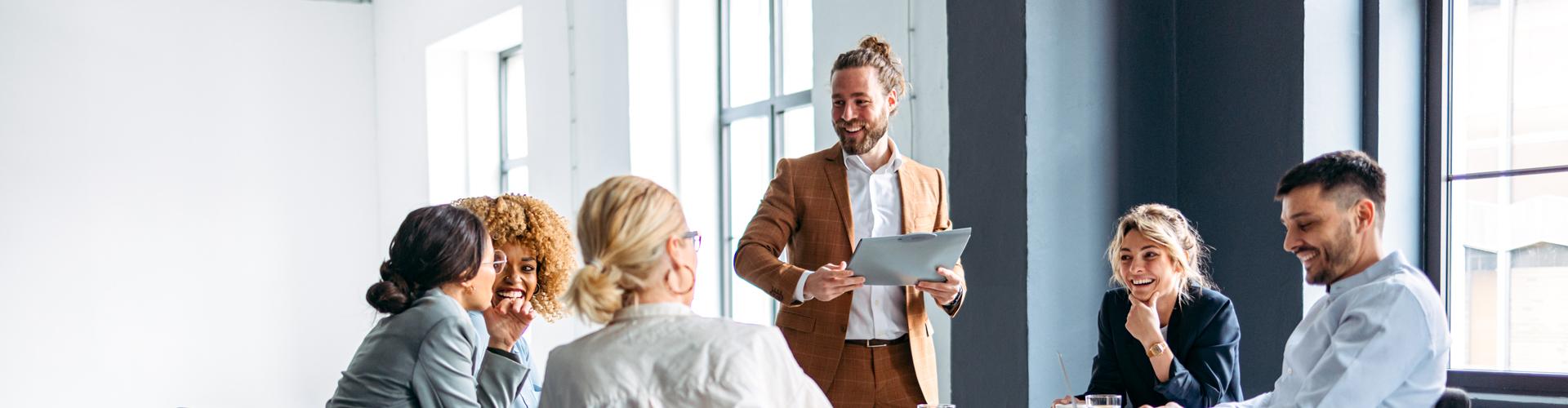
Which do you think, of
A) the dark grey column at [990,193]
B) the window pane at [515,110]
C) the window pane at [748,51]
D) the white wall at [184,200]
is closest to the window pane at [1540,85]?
the dark grey column at [990,193]

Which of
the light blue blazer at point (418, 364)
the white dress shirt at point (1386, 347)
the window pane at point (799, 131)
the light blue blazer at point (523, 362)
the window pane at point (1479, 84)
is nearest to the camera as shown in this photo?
the white dress shirt at point (1386, 347)

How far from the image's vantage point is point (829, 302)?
3.07 meters

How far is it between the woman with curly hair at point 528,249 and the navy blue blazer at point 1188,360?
137 cm

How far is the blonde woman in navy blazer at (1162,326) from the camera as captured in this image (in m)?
2.79

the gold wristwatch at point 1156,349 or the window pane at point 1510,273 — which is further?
the window pane at point 1510,273

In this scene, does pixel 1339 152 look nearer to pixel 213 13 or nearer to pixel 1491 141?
pixel 1491 141

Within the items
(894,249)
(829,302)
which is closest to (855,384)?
(829,302)

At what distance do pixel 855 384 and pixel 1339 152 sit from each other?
49.3 inches

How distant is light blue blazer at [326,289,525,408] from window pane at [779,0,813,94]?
341cm

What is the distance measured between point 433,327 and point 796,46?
3627 millimetres

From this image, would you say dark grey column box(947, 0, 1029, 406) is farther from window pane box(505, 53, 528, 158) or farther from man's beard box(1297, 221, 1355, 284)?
window pane box(505, 53, 528, 158)

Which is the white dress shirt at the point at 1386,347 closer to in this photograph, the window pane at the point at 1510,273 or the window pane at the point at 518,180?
the window pane at the point at 1510,273

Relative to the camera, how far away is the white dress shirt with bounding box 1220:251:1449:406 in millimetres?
2182

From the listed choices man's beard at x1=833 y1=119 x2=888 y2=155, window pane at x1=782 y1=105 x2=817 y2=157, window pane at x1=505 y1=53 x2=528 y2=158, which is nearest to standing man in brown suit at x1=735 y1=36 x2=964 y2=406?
man's beard at x1=833 y1=119 x2=888 y2=155
